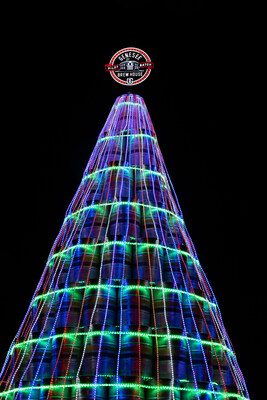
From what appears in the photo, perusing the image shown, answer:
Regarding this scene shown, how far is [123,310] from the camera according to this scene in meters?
27.2

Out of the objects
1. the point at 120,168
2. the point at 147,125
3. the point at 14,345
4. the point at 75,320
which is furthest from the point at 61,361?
the point at 147,125

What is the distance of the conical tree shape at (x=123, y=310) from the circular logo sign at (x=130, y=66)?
6.85m

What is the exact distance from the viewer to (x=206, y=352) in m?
27.2

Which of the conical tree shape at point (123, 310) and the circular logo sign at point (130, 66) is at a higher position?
the circular logo sign at point (130, 66)

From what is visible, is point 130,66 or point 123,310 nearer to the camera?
point 123,310

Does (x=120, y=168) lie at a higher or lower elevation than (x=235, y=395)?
higher

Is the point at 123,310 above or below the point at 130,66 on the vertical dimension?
below

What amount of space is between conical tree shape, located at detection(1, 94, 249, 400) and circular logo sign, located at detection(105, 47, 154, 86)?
6852mm

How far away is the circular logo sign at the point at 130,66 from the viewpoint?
127 feet

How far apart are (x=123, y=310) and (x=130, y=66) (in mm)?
19691

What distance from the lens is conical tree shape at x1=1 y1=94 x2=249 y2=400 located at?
25.3m

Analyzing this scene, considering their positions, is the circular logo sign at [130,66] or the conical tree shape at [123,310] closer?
the conical tree shape at [123,310]

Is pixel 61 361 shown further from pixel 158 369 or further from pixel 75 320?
pixel 158 369

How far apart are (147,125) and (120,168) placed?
16.6 feet
